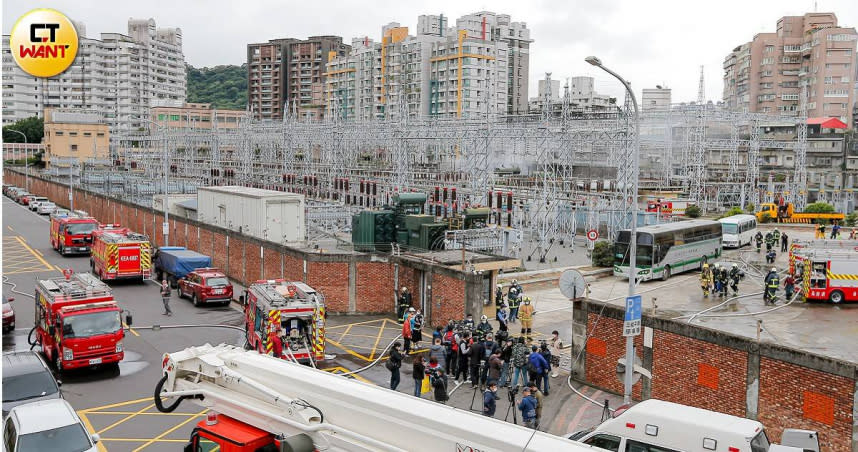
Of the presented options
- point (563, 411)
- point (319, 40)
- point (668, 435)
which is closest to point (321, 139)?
point (563, 411)

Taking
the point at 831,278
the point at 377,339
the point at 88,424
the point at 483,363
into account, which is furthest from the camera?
the point at 831,278

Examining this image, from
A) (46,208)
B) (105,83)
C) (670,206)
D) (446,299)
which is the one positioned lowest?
(446,299)

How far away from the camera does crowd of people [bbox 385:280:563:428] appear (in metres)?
15.1

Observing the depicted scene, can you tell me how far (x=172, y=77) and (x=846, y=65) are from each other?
137 m

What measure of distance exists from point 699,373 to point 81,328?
15.3 metres

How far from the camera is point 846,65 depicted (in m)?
95.1

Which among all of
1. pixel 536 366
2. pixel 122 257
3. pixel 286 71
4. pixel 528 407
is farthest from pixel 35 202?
pixel 286 71

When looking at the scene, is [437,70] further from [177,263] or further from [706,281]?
[706,281]

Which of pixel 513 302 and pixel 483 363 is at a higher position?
pixel 513 302

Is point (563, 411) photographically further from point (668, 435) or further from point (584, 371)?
point (668, 435)

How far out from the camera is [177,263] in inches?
1251

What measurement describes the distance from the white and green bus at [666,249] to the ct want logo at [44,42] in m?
23.3

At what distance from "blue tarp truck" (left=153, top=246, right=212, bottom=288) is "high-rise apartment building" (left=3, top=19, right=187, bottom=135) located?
126855 mm

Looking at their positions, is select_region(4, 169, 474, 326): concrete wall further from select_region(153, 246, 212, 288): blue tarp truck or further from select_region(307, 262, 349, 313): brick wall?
select_region(153, 246, 212, 288): blue tarp truck
